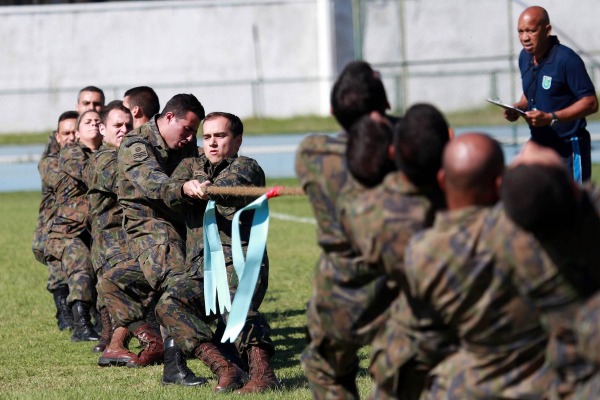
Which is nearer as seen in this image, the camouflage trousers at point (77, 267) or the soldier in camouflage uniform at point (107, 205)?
the soldier in camouflage uniform at point (107, 205)

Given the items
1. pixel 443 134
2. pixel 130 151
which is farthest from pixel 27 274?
pixel 443 134

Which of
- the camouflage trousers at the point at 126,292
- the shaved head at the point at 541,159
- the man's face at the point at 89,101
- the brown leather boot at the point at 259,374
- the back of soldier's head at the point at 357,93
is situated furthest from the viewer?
the man's face at the point at 89,101

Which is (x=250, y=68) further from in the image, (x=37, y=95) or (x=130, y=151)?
(x=130, y=151)

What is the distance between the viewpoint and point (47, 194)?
10609 mm

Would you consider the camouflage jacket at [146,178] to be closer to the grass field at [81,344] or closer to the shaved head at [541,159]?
the grass field at [81,344]

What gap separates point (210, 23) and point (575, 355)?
29.8 meters

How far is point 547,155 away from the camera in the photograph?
153 inches

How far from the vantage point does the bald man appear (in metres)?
3.83

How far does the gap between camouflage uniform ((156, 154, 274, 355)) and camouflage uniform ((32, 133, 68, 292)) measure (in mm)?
2828

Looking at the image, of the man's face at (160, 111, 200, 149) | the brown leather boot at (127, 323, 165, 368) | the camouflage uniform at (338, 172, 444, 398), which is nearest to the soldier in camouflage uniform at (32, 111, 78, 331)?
the brown leather boot at (127, 323, 165, 368)

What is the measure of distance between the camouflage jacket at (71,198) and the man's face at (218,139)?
97.7 inches

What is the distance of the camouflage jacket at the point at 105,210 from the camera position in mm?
8461

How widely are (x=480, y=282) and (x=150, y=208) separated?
4284mm

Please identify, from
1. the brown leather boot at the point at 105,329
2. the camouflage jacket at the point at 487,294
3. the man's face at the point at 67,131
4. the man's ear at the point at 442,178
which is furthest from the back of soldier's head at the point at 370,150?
the man's face at the point at 67,131
